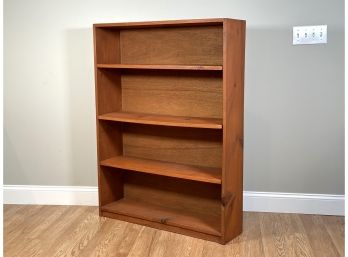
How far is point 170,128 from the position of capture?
10.2 feet

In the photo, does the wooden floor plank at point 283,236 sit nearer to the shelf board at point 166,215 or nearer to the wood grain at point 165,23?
the shelf board at point 166,215

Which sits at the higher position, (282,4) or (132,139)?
(282,4)

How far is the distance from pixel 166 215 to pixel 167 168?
0.30 metres

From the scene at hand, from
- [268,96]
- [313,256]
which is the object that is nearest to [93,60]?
[268,96]

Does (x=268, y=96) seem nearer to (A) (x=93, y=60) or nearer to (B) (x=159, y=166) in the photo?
(B) (x=159, y=166)

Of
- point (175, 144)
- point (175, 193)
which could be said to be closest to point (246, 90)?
point (175, 144)

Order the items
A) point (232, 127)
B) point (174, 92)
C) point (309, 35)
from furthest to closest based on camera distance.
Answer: point (174, 92) → point (309, 35) → point (232, 127)

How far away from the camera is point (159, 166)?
3.00 m

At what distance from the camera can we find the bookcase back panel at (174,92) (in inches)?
114

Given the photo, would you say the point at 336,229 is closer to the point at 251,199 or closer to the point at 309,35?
the point at 251,199

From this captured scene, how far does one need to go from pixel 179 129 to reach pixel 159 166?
0.91ft

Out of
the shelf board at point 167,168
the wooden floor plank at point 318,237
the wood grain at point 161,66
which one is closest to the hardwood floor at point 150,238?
the wooden floor plank at point 318,237

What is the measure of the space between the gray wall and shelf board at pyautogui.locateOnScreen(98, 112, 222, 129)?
0.33 metres

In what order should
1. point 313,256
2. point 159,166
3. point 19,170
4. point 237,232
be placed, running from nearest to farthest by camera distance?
point 313,256, point 237,232, point 159,166, point 19,170
